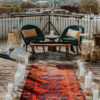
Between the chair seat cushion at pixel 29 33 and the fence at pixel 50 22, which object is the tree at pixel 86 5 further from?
the chair seat cushion at pixel 29 33

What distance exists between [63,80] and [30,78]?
61 cm

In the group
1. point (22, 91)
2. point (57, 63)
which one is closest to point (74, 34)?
point (57, 63)

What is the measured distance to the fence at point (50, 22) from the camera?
29.4ft

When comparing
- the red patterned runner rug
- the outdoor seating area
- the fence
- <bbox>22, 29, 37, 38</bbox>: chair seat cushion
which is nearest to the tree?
the fence

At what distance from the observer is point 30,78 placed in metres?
4.80

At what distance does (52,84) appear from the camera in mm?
4469

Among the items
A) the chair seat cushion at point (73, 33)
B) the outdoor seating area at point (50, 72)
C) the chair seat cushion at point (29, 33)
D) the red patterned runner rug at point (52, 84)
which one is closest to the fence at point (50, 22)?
the chair seat cushion at point (73, 33)

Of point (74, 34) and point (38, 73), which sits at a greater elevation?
point (74, 34)

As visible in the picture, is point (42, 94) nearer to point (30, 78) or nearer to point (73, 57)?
point (30, 78)

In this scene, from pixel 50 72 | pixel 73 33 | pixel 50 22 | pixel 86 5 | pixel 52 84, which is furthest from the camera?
pixel 86 5

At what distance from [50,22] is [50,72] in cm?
485

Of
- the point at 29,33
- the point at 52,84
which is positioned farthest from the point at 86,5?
the point at 52,84

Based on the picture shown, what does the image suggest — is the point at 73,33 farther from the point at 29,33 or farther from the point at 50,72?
the point at 50,72

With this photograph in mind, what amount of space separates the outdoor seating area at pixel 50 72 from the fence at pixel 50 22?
1422 mm
